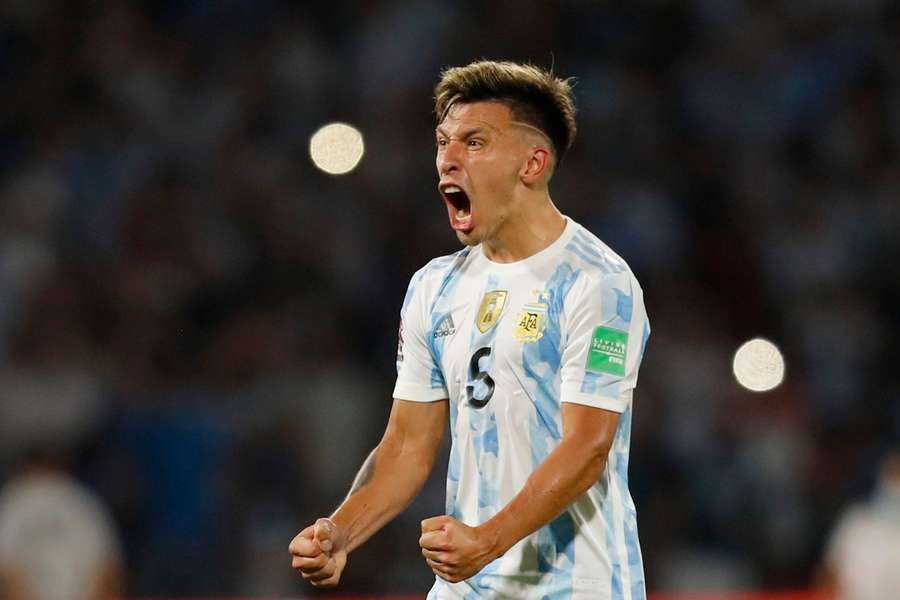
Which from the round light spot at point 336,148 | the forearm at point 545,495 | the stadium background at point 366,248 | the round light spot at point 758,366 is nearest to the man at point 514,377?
the forearm at point 545,495

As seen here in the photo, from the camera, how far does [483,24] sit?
9.49 meters

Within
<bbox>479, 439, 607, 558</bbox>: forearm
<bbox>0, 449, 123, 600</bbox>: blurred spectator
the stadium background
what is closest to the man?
<bbox>479, 439, 607, 558</bbox>: forearm

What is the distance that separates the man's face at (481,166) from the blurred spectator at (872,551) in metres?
4.61

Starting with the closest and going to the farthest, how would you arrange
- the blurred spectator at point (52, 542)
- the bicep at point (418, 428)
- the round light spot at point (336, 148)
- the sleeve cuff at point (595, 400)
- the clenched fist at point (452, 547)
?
1. the clenched fist at point (452, 547)
2. the sleeve cuff at point (595, 400)
3. the bicep at point (418, 428)
4. the blurred spectator at point (52, 542)
5. the round light spot at point (336, 148)

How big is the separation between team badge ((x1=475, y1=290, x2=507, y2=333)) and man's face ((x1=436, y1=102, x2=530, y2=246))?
0.14 meters

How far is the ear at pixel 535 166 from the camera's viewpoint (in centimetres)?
367

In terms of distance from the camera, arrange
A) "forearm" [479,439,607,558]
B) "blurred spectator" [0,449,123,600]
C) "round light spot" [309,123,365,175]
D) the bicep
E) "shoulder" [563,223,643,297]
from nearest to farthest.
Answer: "forearm" [479,439,607,558], "shoulder" [563,223,643,297], the bicep, "blurred spectator" [0,449,123,600], "round light spot" [309,123,365,175]

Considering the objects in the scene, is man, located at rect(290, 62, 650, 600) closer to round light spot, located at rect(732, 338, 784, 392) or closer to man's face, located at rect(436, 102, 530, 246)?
man's face, located at rect(436, 102, 530, 246)

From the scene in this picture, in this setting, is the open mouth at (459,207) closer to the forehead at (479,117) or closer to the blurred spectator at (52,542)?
the forehead at (479,117)

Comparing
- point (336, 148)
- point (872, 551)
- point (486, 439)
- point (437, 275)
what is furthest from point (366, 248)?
point (486, 439)

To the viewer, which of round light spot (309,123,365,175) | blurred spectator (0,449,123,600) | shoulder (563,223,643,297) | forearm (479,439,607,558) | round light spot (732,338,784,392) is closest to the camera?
forearm (479,439,607,558)

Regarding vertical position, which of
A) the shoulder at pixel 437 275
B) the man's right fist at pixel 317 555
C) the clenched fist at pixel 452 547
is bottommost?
the man's right fist at pixel 317 555

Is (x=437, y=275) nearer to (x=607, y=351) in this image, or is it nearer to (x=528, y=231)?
(x=528, y=231)

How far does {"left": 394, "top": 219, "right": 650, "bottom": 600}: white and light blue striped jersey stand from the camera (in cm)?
339
